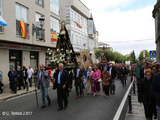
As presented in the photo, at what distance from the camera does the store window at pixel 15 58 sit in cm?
1658

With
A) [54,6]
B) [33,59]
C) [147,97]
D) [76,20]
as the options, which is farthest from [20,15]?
[76,20]

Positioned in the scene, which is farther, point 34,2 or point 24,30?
point 34,2

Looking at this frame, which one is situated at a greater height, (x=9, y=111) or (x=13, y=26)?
(x=13, y=26)

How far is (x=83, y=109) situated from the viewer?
6977 mm

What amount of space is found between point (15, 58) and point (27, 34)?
2.87 metres

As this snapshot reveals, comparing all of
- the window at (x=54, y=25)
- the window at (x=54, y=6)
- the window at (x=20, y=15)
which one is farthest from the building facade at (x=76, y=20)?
the window at (x=20, y=15)

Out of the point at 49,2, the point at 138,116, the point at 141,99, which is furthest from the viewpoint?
the point at 49,2

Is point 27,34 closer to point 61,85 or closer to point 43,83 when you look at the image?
point 43,83

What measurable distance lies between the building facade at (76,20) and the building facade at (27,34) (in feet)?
27.3

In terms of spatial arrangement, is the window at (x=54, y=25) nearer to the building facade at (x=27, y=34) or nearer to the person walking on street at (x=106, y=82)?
the building facade at (x=27, y=34)

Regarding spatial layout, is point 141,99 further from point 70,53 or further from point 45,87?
point 70,53

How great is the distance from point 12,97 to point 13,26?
806 cm

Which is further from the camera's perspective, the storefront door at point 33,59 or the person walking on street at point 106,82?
the storefront door at point 33,59

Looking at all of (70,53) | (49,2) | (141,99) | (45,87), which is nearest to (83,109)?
(45,87)
